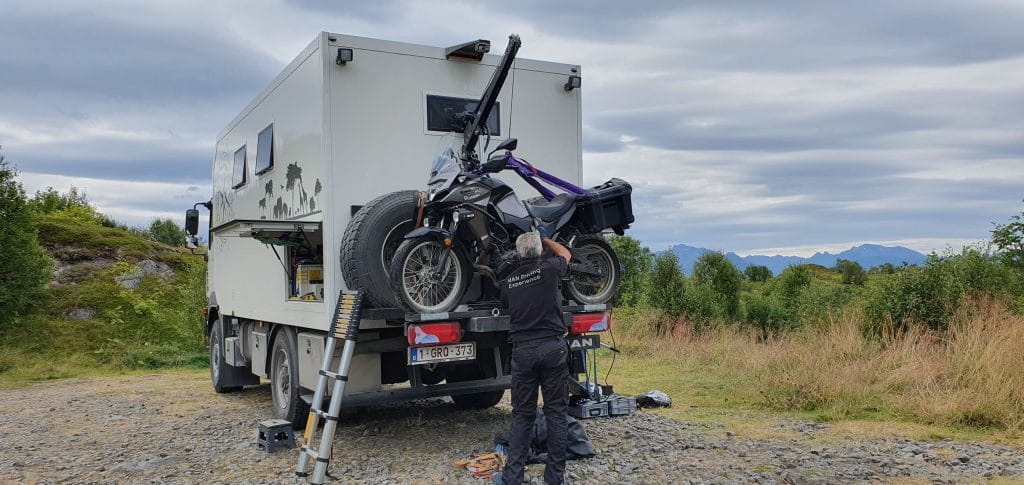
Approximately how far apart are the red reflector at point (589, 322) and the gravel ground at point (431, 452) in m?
1.02

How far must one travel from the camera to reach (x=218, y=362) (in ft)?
39.0

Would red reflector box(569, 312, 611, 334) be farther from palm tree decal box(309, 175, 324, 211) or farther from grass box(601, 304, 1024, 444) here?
palm tree decal box(309, 175, 324, 211)

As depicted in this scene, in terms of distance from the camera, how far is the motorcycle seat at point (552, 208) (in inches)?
276

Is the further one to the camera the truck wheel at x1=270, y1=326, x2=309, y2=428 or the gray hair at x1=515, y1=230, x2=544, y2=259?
the truck wheel at x1=270, y1=326, x2=309, y2=428

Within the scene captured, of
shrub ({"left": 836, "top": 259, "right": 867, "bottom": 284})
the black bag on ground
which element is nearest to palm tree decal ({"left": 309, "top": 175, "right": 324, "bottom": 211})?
the black bag on ground

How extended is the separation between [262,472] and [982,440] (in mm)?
6172

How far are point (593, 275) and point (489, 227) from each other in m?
1.11

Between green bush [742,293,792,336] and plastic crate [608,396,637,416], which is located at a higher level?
green bush [742,293,792,336]

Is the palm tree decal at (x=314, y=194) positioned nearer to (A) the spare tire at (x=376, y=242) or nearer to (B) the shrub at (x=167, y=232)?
(A) the spare tire at (x=376, y=242)

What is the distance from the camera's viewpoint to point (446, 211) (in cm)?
671

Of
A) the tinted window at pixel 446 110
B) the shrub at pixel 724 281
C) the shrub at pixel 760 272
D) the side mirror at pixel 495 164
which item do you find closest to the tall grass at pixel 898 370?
the side mirror at pixel 495 164

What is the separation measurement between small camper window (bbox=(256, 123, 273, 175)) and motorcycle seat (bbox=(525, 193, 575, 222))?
3.06 meters

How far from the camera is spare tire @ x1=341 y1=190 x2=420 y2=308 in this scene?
6.55 meters

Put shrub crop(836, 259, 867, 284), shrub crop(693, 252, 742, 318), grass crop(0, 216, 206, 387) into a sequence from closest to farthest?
grass crop(0, 216, 206, 387), shrub crop(693, 252, 742, 318), shrub crop(836, 259, 867, 284)
